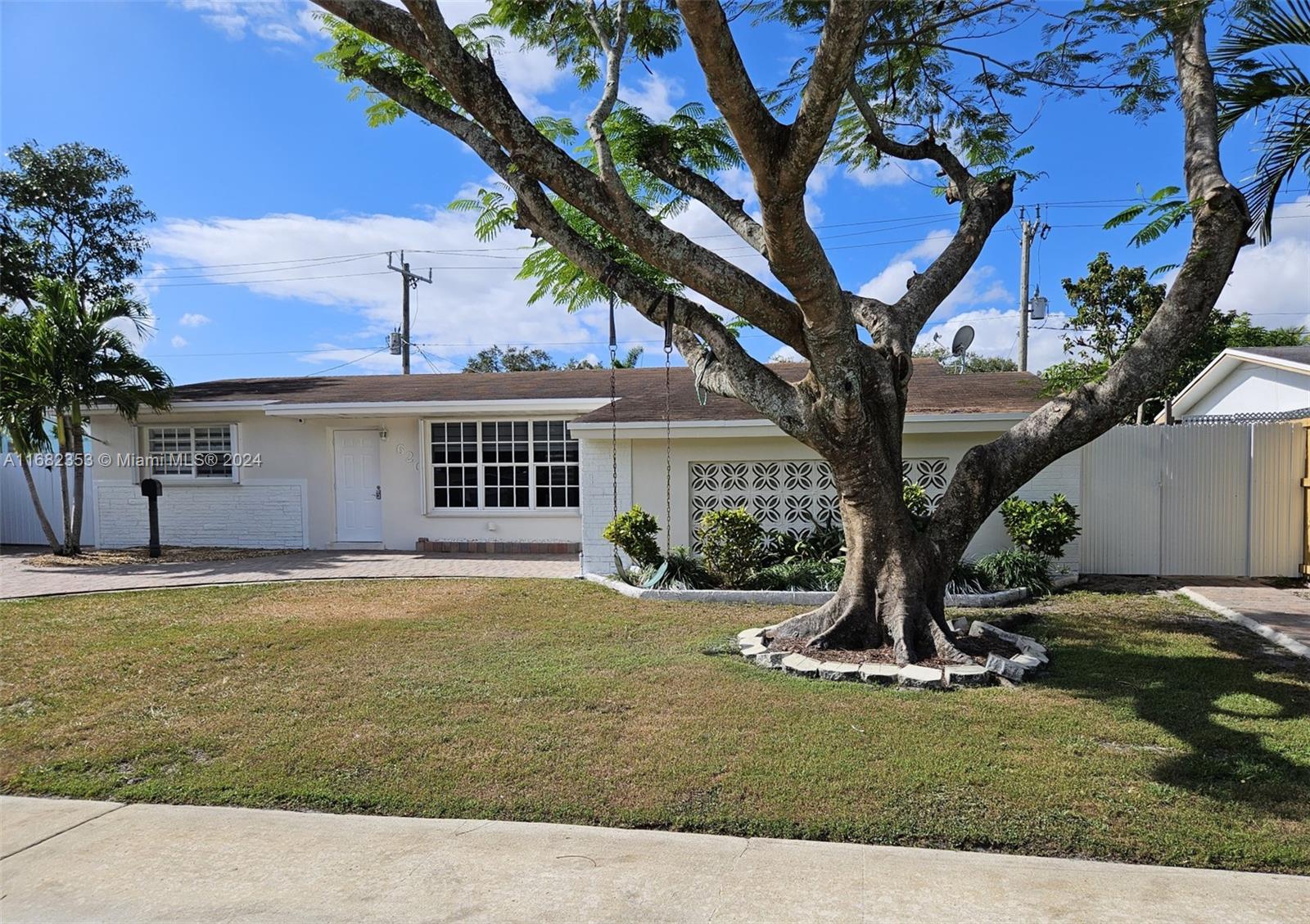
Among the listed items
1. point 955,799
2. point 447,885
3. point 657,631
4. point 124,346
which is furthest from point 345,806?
point 124,346

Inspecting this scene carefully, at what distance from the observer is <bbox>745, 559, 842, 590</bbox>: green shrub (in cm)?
1015

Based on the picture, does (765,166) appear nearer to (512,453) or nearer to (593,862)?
(593,862)

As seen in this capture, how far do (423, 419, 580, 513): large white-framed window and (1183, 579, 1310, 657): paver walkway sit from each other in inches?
380

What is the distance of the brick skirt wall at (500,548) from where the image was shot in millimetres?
14742

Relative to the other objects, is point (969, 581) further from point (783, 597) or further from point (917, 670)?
point (917, 670)

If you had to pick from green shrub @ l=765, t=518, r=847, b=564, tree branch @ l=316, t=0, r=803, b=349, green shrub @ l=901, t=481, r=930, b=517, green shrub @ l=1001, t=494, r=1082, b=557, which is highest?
tree branch @ l=316, t=0, r=803, b=349

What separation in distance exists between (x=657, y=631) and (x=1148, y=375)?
506 centimetres

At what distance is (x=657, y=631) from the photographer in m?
8.28

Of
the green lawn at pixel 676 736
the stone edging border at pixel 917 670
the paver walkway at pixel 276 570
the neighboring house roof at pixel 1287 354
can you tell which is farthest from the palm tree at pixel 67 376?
the neighboring house roof at pixel 1287 354

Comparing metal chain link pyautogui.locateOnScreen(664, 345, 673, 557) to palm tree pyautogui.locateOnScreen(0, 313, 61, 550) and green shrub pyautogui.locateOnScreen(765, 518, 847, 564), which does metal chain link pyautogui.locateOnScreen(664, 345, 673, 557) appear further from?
palm tree pyautogui.locateOnScreen(0, 313, 61, 550)

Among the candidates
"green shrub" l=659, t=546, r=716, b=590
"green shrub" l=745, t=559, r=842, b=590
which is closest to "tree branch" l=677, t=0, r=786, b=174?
"green shrub" l=745, t=559, r=842, b=590

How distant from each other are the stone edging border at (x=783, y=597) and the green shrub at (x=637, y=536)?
0.64 metres

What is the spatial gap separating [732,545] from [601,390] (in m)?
5.81

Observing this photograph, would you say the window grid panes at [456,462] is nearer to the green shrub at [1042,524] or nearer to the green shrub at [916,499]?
the green shrub at [916,499]
